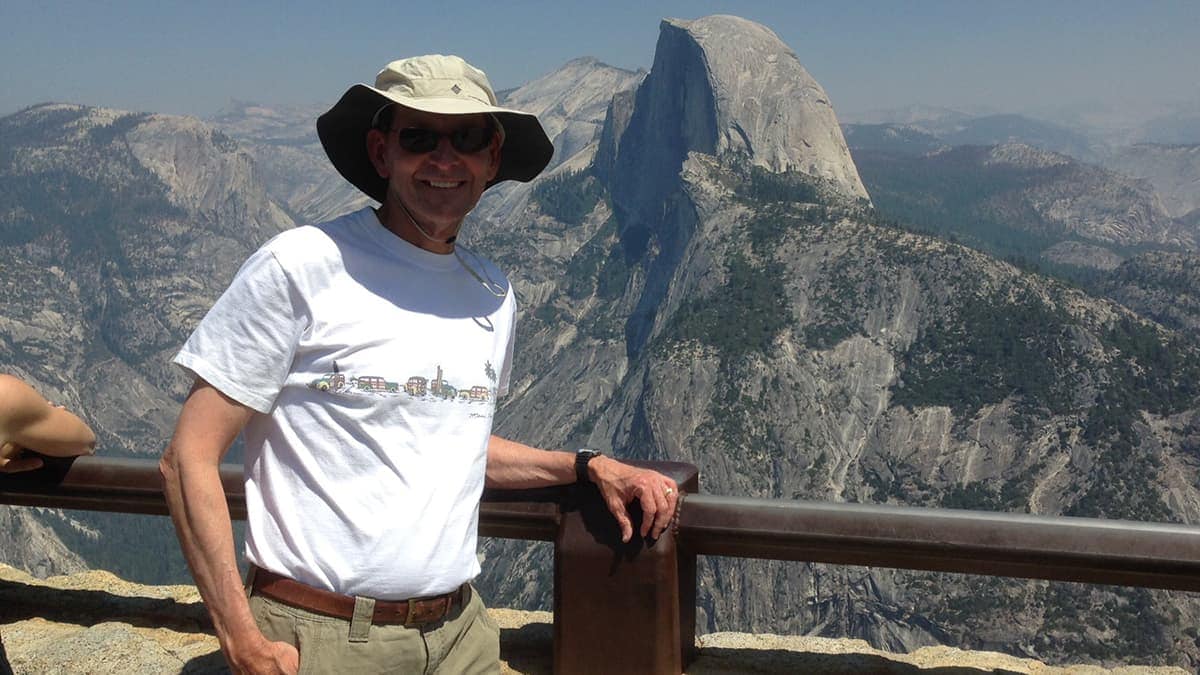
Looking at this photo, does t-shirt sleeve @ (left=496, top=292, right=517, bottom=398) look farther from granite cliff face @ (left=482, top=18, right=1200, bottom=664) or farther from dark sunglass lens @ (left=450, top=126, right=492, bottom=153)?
granite cliff face @ (left=482, top=18, right=1200, bottom=664)

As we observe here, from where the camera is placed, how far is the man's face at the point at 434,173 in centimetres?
372

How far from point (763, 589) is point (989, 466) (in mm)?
31834

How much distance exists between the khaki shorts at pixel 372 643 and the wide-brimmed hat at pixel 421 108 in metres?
1.65

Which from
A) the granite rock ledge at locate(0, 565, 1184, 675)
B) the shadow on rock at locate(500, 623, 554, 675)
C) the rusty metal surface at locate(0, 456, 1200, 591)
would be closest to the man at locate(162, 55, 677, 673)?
the rusty metal surface at locate(0, 456, 1200, 591)

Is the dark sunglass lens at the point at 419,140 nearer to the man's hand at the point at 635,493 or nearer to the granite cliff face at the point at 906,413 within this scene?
the man's hand at the point at 635,493

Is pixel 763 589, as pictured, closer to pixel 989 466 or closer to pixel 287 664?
pixel 989 466

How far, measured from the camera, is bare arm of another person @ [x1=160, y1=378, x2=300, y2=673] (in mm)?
3338

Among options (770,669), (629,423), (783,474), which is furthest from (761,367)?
(770,669)

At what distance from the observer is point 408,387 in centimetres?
354

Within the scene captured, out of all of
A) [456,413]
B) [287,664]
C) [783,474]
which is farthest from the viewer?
[783,474]

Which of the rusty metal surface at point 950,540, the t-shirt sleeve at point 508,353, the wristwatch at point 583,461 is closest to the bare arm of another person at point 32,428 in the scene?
the t-shirt sleeve at point 508,353

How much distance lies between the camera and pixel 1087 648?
92.5 meters

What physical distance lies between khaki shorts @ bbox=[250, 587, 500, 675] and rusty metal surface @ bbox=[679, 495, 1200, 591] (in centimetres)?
128

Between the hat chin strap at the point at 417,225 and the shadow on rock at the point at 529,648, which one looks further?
the shadow on rock at the point at 529,648
